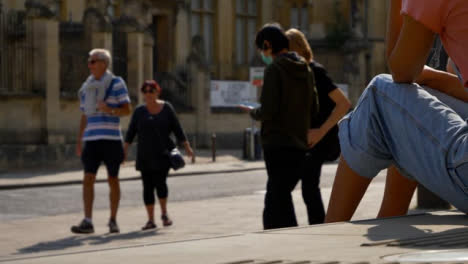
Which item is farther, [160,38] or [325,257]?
[160,38]

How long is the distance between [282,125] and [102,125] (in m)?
4.35

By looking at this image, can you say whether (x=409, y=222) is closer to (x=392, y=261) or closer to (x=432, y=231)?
(x=432, y=231)

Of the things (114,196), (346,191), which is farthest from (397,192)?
(114,196)

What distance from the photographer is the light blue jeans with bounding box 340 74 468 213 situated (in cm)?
469

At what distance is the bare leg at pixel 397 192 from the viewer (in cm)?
555

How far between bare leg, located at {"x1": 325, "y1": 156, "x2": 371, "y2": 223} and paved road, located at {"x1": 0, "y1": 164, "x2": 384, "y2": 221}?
880 centimetres

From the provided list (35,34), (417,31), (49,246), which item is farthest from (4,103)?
(417,31)

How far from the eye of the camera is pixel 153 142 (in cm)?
1318

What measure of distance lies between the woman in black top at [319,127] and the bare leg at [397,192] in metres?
3.39

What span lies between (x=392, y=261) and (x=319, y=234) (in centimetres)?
98

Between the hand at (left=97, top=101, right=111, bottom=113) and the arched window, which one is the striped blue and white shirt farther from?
the arched window

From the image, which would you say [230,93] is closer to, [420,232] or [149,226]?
[149,226]

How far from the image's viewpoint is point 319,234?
437 cm

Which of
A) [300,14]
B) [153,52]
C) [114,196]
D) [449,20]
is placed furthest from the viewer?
[300,14]
